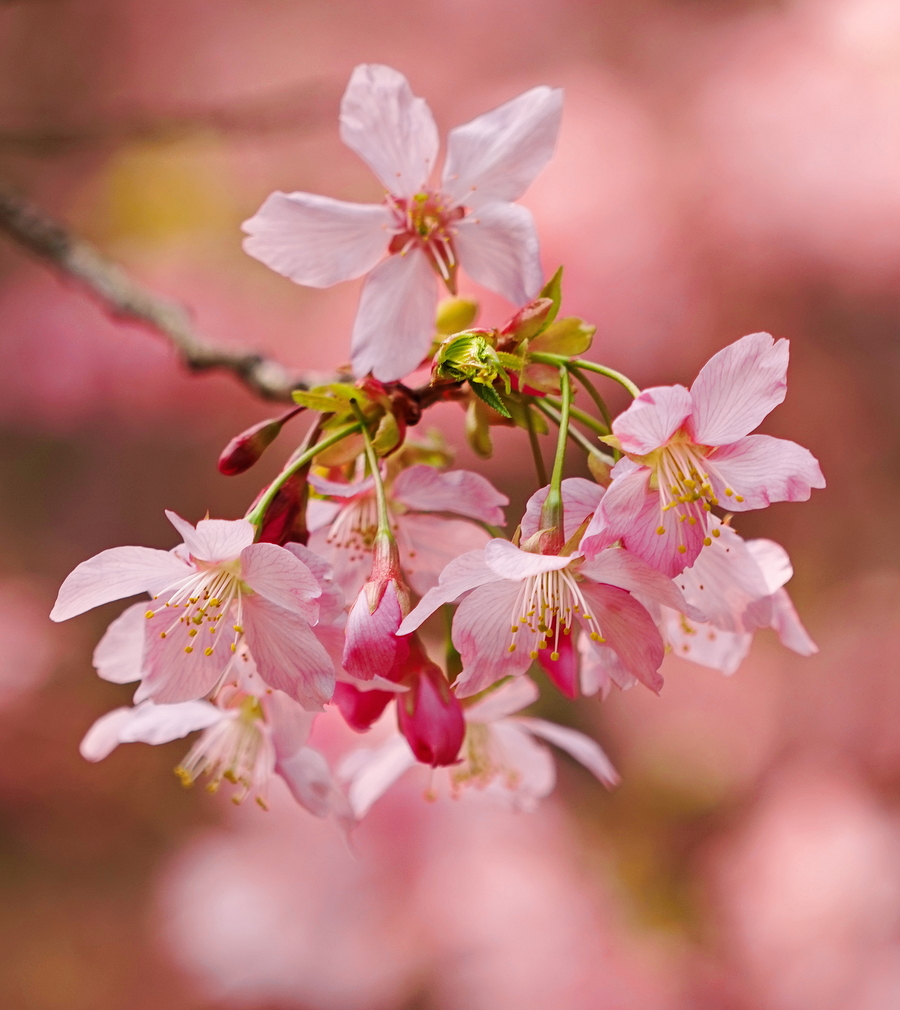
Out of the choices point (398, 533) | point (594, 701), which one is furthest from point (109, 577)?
point (594, 701)

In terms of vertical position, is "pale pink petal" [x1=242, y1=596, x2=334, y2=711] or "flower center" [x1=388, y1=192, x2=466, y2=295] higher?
"flower center" [x1=388, y1=192, x2=466, y2=295]

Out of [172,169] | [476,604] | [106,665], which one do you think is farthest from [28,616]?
[476,604]

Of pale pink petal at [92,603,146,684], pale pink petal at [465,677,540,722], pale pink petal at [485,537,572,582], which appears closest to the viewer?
pale pink petal at [485,537,572,582]

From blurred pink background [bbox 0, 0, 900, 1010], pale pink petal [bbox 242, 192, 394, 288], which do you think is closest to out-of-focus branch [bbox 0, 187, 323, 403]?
pale pink petal [bbox 242, 192, 394, 288]

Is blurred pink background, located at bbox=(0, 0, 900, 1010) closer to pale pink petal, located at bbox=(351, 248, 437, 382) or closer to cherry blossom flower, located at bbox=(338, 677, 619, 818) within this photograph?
cherry blossom flower, located at bbox=(338, 677, 619, 818)

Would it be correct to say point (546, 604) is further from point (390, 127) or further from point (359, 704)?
point (390, 127)
